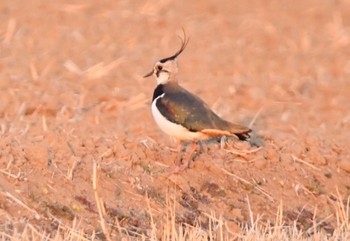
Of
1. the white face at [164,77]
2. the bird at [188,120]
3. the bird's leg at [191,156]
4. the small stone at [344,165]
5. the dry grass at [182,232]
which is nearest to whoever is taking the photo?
the dry grass at [182,232]

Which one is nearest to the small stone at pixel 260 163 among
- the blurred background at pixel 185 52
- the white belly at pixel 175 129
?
the white belly at pixel 175 129

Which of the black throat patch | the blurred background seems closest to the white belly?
the black throat patch

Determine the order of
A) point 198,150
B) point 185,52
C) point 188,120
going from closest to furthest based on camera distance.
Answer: point 188,120, point 198,150, point 185,52

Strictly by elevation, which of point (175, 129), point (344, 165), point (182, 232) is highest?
point (182, 232)

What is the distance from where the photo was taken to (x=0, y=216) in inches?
351

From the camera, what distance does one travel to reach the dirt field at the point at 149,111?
9719mm

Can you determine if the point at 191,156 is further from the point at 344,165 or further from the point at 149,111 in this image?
the point at 149,111

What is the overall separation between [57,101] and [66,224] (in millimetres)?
→ 3447

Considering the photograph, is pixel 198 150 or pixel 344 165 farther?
pixel 344 165

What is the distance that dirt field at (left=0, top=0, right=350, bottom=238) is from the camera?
972 cm

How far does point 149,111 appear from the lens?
1241cm

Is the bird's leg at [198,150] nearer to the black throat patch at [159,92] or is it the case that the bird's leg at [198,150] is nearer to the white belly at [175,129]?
the white belly at [175,129]

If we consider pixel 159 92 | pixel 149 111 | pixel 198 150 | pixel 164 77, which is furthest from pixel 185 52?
pixel 159 92

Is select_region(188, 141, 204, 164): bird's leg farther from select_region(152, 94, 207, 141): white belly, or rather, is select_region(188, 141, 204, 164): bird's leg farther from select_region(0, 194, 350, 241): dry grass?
select_region(0, 194, 350, 241): dry grass
